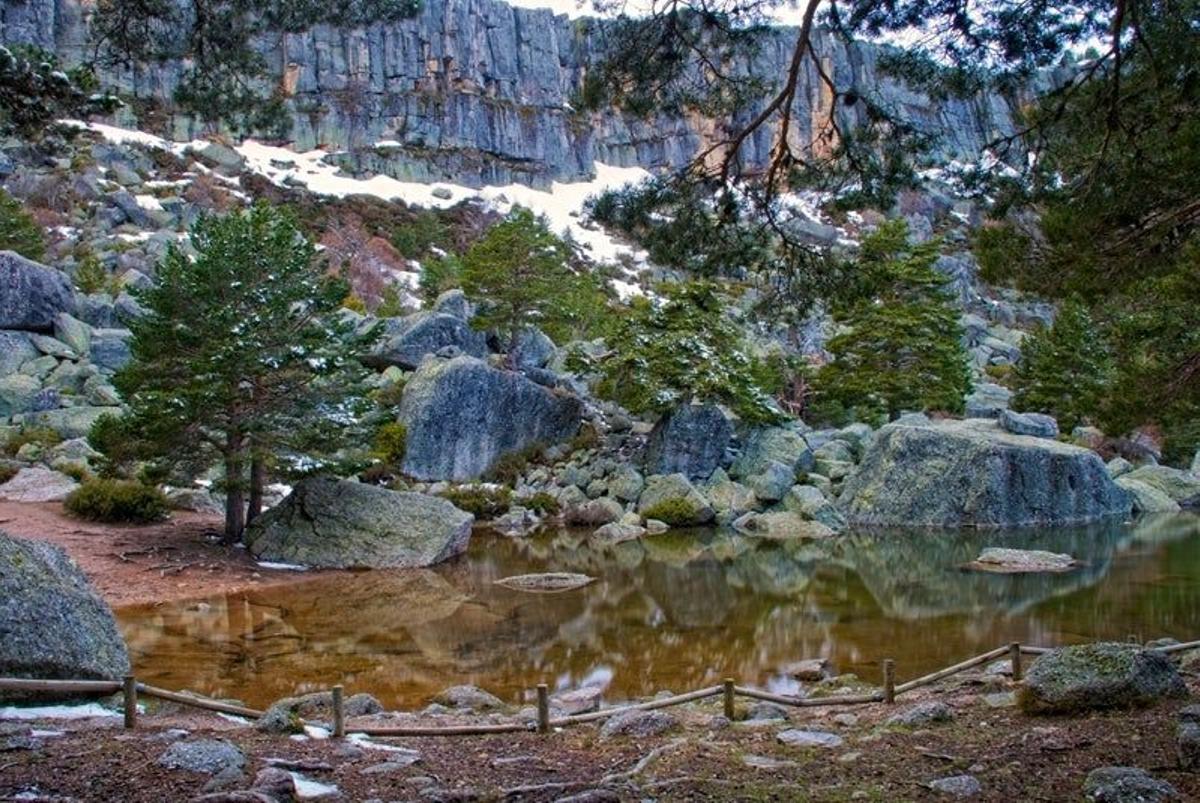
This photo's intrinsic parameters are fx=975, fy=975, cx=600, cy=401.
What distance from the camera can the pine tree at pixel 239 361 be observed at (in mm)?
16109

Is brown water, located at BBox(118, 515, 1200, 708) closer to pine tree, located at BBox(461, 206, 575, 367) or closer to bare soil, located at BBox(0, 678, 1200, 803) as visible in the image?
bare soil, located at BBox(0, 678, 1200, 803)

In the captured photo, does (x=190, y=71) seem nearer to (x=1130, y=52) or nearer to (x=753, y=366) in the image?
(x=1130, y=52)

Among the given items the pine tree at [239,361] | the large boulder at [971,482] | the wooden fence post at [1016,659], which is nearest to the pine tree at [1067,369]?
the large boulder at [971,482]

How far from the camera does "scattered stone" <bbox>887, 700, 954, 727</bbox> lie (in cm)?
673

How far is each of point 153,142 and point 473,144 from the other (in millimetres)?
27889

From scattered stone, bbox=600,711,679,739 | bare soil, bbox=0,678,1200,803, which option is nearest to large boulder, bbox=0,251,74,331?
bare soil, bbox=0,678,1200,803


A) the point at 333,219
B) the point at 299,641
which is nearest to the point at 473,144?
the point at 333,219

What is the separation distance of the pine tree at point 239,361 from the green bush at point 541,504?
8014 millimetres

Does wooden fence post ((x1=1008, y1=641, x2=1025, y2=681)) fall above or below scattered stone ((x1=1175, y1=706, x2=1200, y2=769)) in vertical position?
below

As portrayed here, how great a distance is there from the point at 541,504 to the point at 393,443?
442 cm

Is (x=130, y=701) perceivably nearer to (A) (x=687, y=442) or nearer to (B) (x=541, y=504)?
(B) (x=541, y=504)

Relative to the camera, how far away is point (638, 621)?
515 inches

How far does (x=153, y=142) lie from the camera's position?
219ft

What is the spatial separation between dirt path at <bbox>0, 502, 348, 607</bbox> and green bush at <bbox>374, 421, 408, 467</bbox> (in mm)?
7712
